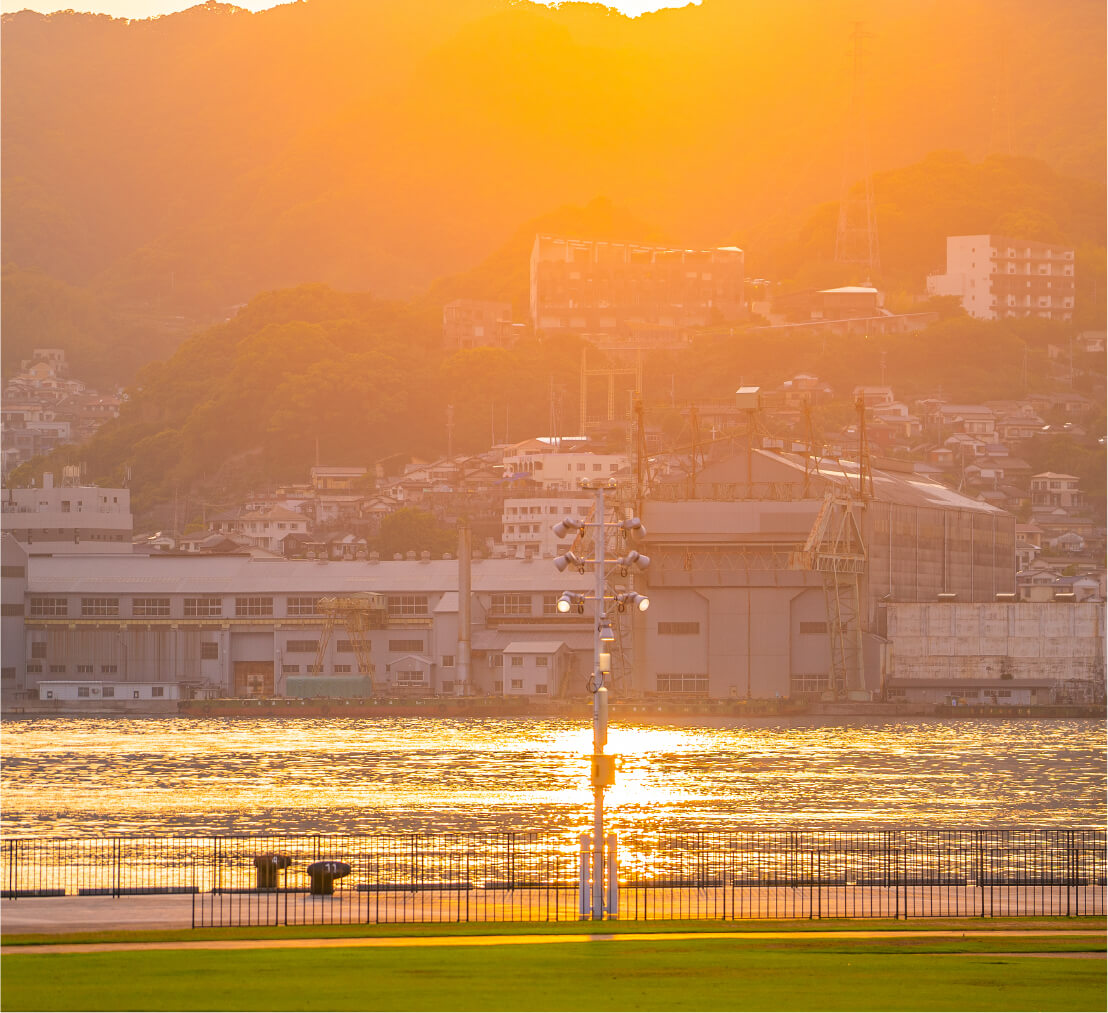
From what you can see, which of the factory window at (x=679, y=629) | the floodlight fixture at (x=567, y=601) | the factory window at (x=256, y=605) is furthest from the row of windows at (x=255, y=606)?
the floodlight fixture at (x=567, y=601)

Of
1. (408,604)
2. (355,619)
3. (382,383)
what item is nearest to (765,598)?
(408,604)

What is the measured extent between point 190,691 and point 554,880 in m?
70.7

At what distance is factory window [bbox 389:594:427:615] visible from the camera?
102812 millimetres

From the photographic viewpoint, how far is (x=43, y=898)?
28.6 metres

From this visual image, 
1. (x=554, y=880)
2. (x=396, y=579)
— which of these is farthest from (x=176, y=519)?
(x=554, y=880)

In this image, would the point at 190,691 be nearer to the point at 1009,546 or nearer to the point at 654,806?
the point at 1009,546

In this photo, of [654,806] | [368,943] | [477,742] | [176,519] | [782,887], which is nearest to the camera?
[368,943]

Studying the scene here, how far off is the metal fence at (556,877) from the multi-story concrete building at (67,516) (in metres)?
84.6

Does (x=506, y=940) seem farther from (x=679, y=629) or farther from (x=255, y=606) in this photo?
(x=255, y=606)

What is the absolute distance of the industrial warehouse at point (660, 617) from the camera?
93188mm

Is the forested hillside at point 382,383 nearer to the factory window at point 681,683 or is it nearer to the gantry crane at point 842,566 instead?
the gantry crane at point 842,566

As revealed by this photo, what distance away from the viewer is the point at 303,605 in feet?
337

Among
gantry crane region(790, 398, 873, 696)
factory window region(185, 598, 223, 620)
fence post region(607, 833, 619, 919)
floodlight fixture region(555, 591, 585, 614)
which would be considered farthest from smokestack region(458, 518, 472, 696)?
fence post region(607, 833, 619, 919)

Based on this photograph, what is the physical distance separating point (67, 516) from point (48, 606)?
21935mm
